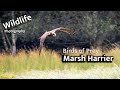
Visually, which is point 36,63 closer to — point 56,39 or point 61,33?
point 56,39

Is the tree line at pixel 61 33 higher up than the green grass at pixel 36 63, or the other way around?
the tree line at pixel 61 33

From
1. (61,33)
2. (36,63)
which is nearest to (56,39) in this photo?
(61,33)

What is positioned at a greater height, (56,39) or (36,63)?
(56,39)

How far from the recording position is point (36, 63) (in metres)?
32.0

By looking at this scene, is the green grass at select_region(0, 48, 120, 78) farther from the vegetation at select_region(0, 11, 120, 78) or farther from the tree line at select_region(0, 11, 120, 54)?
the tree line at select_region(0, 11, 120, 54)

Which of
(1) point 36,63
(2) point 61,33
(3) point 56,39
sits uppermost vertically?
(2) point 61,33

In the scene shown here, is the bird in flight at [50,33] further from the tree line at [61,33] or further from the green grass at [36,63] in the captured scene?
the green grass at [36,63]

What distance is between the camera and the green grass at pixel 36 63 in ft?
105

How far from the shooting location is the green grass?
3197cm

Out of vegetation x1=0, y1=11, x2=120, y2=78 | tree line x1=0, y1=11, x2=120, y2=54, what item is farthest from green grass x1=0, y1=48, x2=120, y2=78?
tree line x1=0, y1=11, x2=120, y2=54

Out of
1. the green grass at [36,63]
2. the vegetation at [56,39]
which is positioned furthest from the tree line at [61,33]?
the green grass at [36,63]
